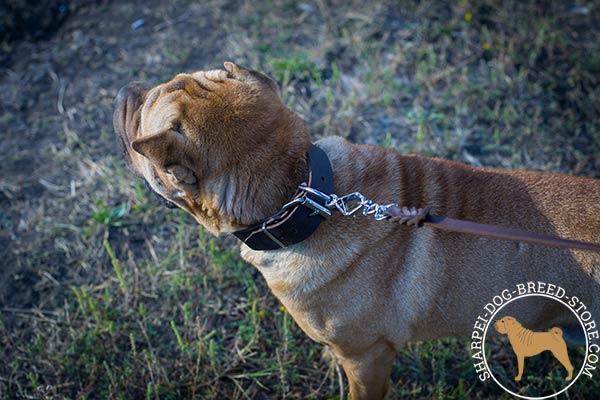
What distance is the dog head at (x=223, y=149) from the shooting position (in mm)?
2383

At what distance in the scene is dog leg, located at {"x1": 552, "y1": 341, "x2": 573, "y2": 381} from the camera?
308cm

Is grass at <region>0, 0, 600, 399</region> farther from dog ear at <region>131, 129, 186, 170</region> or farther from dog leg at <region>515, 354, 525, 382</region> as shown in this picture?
dog ear at <region>131, 129, 186, 170</region>

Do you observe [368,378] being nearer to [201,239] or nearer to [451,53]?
[201,239]

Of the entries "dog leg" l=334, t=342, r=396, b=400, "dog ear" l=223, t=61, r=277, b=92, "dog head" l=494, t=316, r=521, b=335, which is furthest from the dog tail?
"dog ear" l=223, t=61, r=277, b=92

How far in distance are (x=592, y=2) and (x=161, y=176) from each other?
5.54 metres

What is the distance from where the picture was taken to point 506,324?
284 centimetres

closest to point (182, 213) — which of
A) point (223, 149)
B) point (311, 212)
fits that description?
point (223, 149)

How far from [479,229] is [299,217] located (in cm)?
77

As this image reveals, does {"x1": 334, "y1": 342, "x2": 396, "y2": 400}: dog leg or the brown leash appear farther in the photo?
{"x1": 334, "y1": 342, "x2": 396, "y2": 400}: dog leg

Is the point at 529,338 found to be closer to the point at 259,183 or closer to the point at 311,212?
the point at 311,212

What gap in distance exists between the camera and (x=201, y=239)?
3.91m

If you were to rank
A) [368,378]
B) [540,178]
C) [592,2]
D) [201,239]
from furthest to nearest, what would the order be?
[592,2]
[201,239]
[368,378]
[540,178]

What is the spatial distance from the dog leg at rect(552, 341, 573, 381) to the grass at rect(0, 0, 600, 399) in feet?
0.39

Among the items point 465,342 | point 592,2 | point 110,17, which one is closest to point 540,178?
point 465,342
